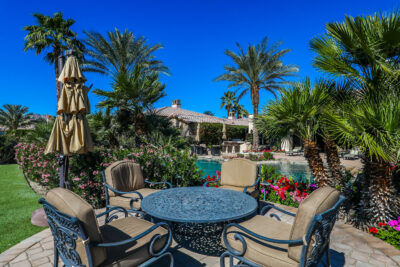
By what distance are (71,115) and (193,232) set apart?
2965 millimetres

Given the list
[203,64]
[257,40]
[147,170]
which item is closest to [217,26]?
[257,40]

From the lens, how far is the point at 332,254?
2902 mm

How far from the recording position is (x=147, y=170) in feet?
18.1

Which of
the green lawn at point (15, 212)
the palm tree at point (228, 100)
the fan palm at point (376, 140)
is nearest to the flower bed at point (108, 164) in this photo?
the green lawn at point (15, 212)

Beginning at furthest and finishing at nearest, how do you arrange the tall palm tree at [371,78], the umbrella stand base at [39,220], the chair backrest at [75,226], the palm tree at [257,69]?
the palm tree at [257,69], the umbrella stand base at [39,220], the tall palm tree at [371,78], the chair backrest at [75,226]

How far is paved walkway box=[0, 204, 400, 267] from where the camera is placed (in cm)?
269

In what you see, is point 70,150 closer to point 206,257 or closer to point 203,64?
point 206,257

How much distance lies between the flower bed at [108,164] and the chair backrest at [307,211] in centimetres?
398

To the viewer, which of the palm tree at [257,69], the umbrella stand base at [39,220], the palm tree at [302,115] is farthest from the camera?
the palm tree at [257,69]

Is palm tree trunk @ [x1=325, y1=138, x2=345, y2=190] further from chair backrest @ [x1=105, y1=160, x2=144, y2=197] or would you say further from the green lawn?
the green lawn

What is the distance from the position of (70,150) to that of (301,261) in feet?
12.3

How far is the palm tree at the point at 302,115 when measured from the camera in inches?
167

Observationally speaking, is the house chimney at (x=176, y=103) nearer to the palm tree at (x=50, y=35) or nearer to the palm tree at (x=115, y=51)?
the palm tree at (x=115, y=51)

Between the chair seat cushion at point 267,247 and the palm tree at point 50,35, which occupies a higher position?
the palm tree at point 50,35
